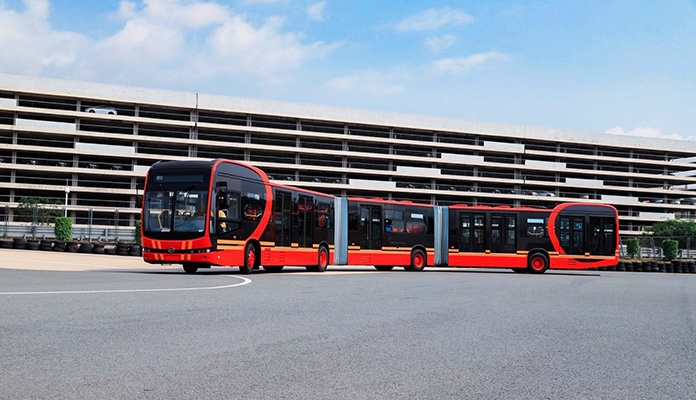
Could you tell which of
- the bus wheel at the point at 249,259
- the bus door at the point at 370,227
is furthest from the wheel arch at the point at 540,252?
the bus wheel at the point at 249,259

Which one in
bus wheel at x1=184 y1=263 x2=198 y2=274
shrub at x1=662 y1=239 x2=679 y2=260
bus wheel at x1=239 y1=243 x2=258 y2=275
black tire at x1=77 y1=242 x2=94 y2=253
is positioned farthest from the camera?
shrub at x1=662 y1=239 x2=679 y2=260

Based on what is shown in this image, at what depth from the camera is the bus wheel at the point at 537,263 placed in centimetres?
3102

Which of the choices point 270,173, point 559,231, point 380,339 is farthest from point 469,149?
point 380,339

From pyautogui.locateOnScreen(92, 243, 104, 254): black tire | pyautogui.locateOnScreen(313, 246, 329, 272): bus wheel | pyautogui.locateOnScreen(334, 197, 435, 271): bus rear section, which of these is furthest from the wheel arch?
pyautogui.locateOnScreen(92, 243, 104, 254): black tire

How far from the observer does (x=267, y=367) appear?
574cm

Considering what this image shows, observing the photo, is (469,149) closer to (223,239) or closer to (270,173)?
(270,173)

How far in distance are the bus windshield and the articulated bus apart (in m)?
0.03

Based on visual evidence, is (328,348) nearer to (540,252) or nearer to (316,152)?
(540,252)

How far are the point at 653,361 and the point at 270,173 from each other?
7597cm

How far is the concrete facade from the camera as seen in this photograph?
72.8 meters

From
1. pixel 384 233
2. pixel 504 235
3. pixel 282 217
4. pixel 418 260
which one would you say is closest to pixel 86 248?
pixel 384 233

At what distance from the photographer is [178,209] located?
20094mm

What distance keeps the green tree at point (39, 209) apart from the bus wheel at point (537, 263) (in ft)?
146

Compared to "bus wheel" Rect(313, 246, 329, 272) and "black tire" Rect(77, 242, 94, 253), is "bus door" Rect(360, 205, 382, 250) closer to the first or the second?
"bus wheel" Rect(313, 246, 329, 272)
